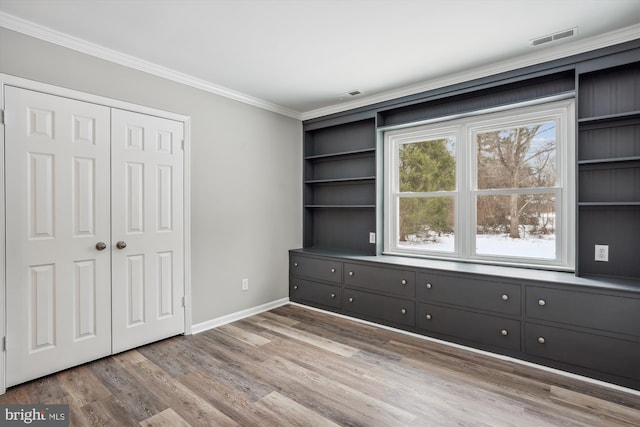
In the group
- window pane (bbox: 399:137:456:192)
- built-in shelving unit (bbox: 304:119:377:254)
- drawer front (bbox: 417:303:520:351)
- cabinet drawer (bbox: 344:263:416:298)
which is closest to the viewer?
drawer front (bbox: 417:303:520:351)

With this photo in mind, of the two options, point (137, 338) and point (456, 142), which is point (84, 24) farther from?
point (456, 142)

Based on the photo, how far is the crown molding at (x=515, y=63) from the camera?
244 cm

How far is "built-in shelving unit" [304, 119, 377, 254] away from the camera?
4.10 metres

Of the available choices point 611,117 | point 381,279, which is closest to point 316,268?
point 381,279

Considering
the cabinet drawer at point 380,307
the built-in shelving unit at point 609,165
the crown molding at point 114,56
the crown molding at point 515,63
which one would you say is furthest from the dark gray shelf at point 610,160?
the crown molding at point 114,56

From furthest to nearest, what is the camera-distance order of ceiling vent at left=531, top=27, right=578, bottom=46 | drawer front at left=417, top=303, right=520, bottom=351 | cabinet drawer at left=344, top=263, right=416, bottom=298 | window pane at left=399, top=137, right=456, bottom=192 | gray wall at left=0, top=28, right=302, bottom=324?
window pane at left=399, top=137, right=456, bottom=192 < cabinet drawer at left=344, top=263, right=416, bottom=298 < drawer front at left=417, top=303, right=520, bottom=351 < gray wall at left=0, top=28, right=302, bottom=324 < ceiling vent at left=531, top=27, right=578, bottom=46

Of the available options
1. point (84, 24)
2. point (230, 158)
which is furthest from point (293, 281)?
point (84, 24)

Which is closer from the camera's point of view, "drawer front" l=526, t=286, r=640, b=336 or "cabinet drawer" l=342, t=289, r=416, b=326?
"drawer front" l=526, t=286, r=640, b=336

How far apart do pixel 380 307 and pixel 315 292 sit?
3.06 ft

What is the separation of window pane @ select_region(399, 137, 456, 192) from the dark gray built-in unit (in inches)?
12.4

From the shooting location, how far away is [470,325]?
2.93 meters

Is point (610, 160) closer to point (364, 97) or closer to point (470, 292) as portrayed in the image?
point (470, 292)

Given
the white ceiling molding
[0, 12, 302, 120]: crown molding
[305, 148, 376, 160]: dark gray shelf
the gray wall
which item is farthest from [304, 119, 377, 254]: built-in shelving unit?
[0, 12, 302, 120]: crown molding

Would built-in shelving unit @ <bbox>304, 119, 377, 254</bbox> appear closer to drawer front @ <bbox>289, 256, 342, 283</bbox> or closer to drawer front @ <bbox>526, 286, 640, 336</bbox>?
drawer front @ <bbox>289, 256, 342, 283</bbox>
